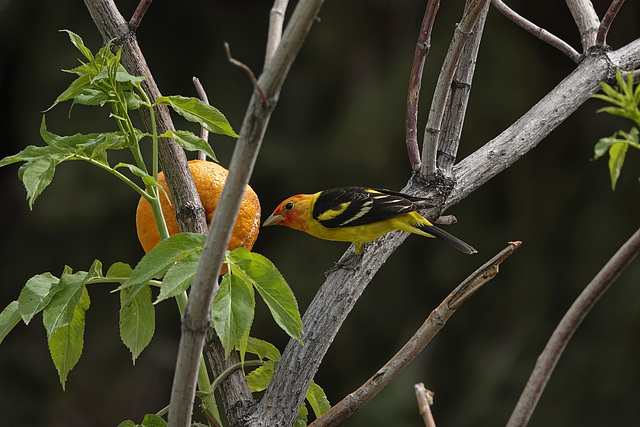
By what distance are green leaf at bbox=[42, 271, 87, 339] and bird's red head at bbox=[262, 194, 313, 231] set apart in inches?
31.2

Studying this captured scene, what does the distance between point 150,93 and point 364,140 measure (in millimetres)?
1738

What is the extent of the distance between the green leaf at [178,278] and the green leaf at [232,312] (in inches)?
1.5

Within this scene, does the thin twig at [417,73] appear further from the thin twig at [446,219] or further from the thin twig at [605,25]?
the thin twig at [605,25]

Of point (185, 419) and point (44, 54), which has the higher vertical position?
point (44, 54)

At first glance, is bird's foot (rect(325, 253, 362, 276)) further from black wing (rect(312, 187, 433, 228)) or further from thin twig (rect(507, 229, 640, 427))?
thin twig (rect(507, 229, 640, 427))

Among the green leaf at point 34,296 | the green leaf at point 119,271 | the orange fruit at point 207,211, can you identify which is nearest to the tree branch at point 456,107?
the orange fruit at point 207,211

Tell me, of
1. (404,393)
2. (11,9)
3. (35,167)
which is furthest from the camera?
(11,9)

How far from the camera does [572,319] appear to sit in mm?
439

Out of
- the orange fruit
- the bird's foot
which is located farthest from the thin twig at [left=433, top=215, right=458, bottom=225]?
the orange fruit

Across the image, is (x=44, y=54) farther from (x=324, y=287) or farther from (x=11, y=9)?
(x=324, y=287)

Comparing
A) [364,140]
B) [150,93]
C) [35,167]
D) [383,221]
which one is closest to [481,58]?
[364,140]

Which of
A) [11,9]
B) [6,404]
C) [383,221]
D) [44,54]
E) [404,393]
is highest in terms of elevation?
[11,9]

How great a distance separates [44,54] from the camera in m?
2.87

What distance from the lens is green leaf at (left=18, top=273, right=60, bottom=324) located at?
79 cm
